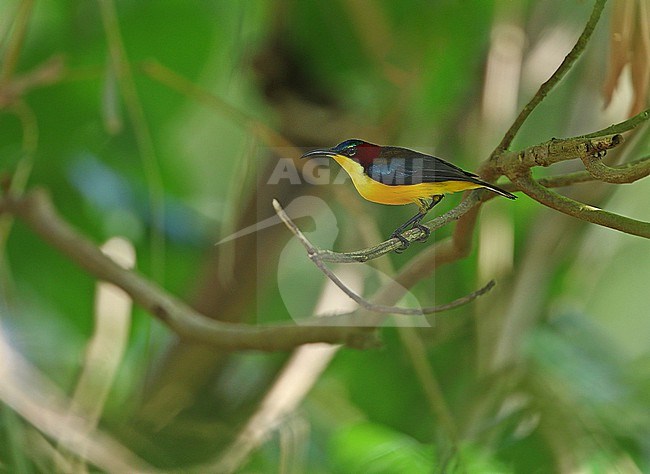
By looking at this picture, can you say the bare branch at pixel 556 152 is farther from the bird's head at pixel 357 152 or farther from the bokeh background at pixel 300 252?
the bokeh background at pixel 300 252

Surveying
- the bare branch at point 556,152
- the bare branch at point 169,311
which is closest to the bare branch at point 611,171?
the bare branch at point 556,152

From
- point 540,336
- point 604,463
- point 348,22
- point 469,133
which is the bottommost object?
point 604,463

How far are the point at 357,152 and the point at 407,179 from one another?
0.08 feet

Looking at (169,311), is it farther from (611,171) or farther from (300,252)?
(611,171)

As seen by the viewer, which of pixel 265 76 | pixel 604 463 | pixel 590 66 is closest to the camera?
pixel 604 463

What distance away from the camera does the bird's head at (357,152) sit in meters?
0.22

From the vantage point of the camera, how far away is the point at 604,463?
463 millimetres

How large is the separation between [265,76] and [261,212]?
134 millimetres

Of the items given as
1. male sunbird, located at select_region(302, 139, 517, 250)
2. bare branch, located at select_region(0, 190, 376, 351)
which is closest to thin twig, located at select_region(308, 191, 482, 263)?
male sunbird, located at select_region(302, 139, 517, 250)

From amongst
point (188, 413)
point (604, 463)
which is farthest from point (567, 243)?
point (188, 413)

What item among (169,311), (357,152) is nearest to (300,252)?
(169,311)

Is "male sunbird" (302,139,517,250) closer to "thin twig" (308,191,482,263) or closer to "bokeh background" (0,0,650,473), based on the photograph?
"thin twig" (308,191,482,263)

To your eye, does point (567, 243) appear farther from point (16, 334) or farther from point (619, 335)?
point (16, 334)

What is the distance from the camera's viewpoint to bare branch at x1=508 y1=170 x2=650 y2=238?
0.19 m
